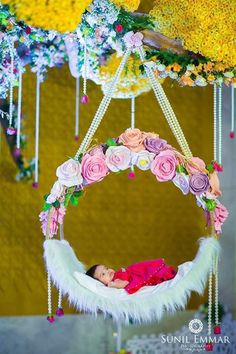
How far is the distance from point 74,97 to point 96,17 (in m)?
1.74

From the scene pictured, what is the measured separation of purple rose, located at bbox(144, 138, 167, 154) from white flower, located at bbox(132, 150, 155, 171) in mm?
21

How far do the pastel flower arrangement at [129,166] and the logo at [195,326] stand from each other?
217 centimetres

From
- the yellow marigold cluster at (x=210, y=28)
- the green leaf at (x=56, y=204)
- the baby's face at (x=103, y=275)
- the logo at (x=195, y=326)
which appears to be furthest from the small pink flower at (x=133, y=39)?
the logo at (x=195, y=326)

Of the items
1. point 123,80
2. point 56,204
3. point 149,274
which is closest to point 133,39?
point 123,80

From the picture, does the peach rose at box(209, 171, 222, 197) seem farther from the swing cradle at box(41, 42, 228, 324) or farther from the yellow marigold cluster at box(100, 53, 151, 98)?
the yellow marigold cluster at box(100, 53, 151, 98)

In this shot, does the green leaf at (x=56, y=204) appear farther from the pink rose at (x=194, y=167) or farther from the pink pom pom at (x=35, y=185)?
the pink pom pom at (x=35, y=185)

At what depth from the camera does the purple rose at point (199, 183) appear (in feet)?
11.4

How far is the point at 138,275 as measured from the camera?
3877 millimetres

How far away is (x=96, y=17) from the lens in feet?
12.2

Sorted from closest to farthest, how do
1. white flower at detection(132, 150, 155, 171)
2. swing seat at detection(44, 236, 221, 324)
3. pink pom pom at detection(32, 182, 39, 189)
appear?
swing seat at detection(44, 236, 221, 324), white flower at detection(132, 150, 155, 171), pink pom pom at detection(32, 182, 39, 189)

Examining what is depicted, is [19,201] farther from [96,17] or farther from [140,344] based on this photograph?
[96,17]

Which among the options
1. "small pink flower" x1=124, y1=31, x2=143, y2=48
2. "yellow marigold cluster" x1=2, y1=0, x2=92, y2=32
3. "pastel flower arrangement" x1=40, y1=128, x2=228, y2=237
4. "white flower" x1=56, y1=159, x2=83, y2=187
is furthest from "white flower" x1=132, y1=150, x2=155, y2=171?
"yellow marigold cluster" x1=2, y1=0, x2=92, y2=32

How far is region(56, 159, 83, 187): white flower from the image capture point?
3.45 m

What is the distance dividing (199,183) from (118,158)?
1.29ft
